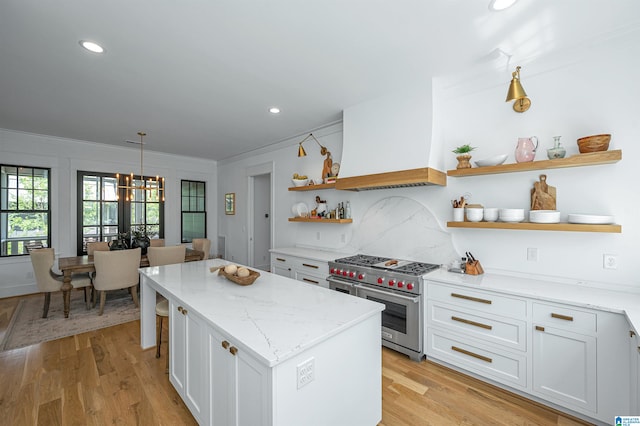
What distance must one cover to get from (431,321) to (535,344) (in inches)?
30.2

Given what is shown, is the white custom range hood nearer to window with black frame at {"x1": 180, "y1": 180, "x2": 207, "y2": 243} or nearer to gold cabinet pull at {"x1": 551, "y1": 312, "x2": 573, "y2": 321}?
gold cabinet pull at {"x1": 551, "y1": 312, "x2": 573, "y2": 321}

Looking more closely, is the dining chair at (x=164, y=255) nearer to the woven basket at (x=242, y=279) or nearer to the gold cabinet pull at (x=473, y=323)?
the woven basket at (x=242, y=279)

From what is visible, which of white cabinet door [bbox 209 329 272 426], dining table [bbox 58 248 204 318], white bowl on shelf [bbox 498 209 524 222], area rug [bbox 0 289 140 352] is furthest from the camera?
dining table [bbox 58 248 204 318]

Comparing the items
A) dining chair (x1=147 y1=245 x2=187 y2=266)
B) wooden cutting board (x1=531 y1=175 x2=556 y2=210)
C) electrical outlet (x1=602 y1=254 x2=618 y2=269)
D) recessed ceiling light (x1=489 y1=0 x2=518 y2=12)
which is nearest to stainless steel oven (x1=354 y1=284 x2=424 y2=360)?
wooden cutting board (x1=531 y1=175 x2=556 y2=210)

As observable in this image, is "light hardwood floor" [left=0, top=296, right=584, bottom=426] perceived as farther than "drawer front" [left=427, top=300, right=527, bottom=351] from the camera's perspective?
No

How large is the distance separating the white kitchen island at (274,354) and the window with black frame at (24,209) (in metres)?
4.53

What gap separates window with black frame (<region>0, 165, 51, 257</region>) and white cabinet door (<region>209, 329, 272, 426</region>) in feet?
17.4

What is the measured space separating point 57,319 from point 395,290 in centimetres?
432

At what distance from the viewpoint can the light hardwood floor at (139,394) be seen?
1.91 m

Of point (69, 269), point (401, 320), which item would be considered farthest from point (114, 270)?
point (401, 320)

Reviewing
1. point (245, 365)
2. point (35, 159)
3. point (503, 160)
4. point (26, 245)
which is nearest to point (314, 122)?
point (503, 160)

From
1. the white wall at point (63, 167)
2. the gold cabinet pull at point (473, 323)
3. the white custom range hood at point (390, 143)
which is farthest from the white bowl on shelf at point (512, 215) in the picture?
the white wall at point (63, 167)

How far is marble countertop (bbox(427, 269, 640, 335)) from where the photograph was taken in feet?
5.75

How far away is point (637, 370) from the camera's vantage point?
1550mm
